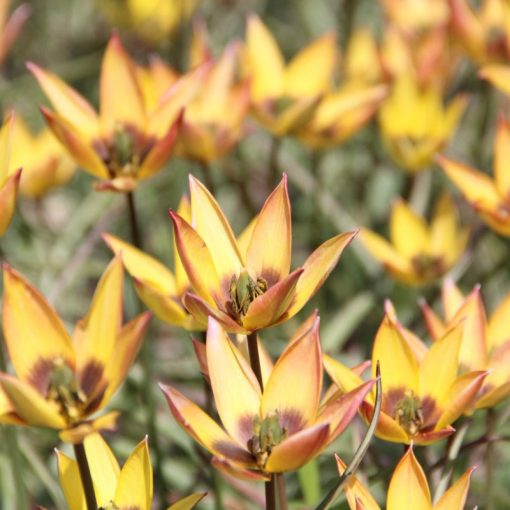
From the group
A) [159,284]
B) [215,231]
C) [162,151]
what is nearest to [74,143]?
[162,151]

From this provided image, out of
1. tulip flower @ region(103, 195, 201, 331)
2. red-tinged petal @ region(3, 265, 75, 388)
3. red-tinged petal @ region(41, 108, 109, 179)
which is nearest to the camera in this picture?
red-tinged petal @ region(3, 265, 75, 388)

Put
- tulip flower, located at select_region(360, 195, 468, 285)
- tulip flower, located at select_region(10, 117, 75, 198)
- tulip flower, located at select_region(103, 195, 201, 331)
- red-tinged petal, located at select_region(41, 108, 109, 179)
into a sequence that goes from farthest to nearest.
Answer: tulip flower, located at select_region(10, 117, 75, 198) < tulip flower, located at select_region(360, 195, 468, 285) < red-tinged petal, located at select_region(41, 108, 109, 179) < tulip flower, located at select_region(103, 195, 201, 331)

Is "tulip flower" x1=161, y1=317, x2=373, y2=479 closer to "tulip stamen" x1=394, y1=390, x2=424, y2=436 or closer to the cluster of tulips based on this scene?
the cluster of tulips

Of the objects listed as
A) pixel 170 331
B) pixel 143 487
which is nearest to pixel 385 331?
pixel 143 487

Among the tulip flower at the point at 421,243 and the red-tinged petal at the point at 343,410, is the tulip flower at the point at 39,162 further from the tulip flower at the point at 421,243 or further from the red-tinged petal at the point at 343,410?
the red-tinged petal at the point at 343,410

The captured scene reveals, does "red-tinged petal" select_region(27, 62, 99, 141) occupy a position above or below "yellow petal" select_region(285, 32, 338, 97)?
above

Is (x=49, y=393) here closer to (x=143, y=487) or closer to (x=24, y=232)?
(x=143, y=487)

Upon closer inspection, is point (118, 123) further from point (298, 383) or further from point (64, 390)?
point (298, 383)

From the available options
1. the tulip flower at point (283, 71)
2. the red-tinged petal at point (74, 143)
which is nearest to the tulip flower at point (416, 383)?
the red-tinged petal at point (74, 143)

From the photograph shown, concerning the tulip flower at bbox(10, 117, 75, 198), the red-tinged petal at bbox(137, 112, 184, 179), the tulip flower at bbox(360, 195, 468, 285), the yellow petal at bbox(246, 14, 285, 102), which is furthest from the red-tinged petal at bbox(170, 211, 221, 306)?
the yellow petal at bbox(246, 14, 285, 102)
